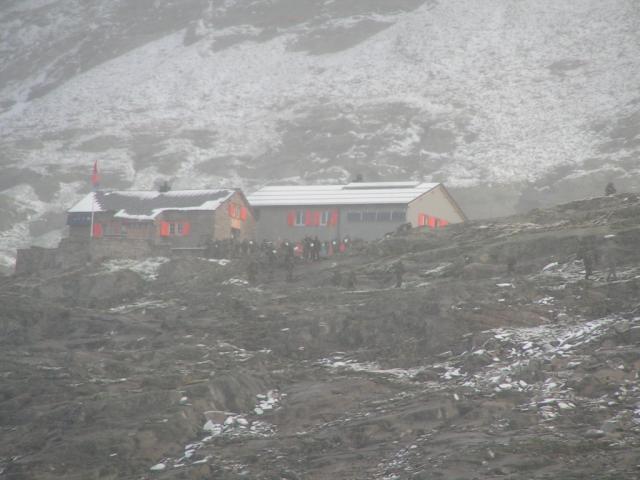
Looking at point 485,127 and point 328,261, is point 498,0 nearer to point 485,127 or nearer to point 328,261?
point 485,127

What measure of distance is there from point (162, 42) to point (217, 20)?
11.9 meters

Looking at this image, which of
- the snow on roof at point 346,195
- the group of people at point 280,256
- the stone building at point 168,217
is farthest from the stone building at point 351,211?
the group of people at point 280,256

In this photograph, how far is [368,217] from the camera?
210 ft

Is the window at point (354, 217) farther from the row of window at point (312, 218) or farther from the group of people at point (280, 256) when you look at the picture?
the group of people at point (280, 256)

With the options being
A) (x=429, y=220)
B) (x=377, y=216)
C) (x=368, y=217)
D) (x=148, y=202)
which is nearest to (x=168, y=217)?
(x=148, y=202)

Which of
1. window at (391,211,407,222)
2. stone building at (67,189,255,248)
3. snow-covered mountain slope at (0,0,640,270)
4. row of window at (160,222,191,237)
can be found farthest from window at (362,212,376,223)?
snow-covered mountain slope at (0,0,640,270)

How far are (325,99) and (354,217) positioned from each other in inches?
2872

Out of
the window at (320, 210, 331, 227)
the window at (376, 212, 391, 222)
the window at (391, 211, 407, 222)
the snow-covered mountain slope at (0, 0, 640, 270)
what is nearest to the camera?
the window at (391, 211, 407, 222)

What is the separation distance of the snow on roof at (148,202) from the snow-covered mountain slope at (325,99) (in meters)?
27.4

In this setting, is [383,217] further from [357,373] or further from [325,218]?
[357,373]

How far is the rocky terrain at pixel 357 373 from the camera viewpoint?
20781 mm

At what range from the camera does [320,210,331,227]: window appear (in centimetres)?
6550

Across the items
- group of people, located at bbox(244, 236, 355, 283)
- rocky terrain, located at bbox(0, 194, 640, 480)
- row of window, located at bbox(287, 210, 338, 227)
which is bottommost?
rocky terrain, located at bbox(0, 194, 640, 480)

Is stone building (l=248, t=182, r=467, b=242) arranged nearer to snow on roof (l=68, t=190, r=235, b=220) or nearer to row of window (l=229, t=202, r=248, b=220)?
row of window (l=229, t=202, r=248, b=220)
